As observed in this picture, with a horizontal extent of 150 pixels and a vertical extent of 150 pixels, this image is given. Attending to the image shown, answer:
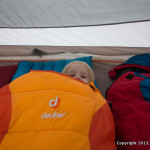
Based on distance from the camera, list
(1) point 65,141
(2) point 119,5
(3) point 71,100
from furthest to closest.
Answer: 1. (2) point 119,5
2. (3) point 71,100
3. (1) point 65,141

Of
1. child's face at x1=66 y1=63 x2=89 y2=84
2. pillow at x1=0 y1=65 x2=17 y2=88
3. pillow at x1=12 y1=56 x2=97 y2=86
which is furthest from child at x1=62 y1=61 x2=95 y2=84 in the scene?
pillow at x1=0 y1=65 x2=17 y2=88

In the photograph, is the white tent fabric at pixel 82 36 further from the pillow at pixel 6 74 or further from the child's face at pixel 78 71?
the child's face at pixel 78 71

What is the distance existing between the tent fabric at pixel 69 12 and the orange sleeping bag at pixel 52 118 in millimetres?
942

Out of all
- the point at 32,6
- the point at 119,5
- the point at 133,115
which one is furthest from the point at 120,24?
the point at 133,115

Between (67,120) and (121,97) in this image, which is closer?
(67,120)

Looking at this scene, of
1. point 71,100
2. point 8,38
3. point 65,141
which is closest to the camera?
point 65,141

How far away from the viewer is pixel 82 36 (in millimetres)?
1550

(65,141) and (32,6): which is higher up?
(32,6)

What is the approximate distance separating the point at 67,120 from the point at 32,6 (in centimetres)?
122

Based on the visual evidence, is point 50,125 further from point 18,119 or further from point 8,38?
point 8,38

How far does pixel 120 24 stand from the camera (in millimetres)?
1466

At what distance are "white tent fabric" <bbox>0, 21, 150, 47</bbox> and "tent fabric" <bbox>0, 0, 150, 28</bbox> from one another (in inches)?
2.6

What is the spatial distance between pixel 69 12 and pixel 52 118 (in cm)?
114

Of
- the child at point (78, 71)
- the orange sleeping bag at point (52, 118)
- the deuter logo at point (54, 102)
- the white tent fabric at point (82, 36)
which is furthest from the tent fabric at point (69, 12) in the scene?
the deuter logo at point (54, 102)
